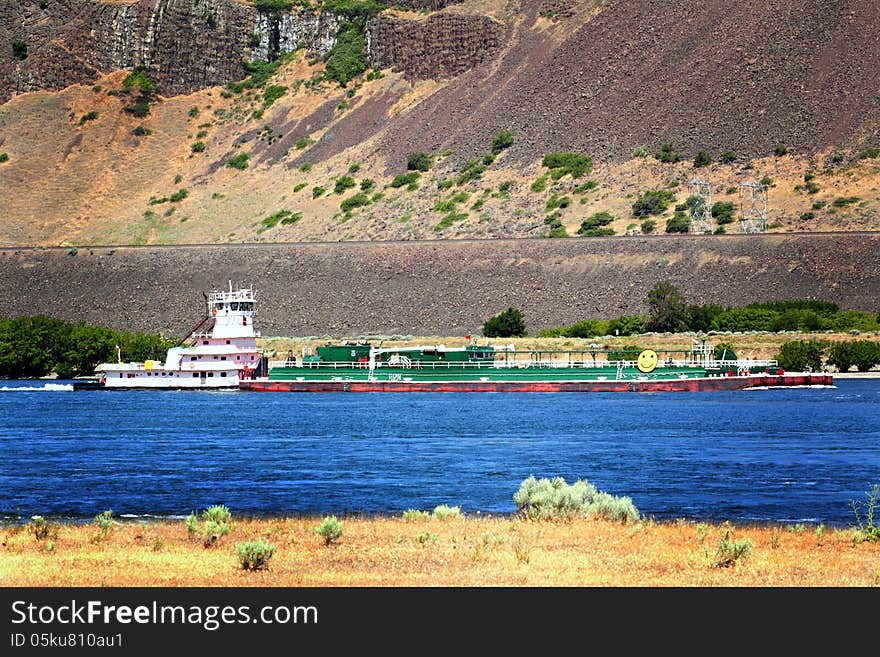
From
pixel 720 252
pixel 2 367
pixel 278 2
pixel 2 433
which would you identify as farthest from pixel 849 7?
pixel 2 433

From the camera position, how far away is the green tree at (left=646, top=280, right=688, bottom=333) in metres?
112

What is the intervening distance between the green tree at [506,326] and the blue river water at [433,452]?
103ft

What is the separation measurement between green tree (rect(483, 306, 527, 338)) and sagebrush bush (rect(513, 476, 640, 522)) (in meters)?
84.0

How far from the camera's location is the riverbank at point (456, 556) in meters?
24.7

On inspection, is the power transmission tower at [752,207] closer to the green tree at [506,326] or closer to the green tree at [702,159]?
the green tree at [702,159]

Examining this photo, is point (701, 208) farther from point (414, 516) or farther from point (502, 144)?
point (414, 516)

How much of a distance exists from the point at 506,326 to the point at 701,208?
26648mm

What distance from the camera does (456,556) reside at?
26891mm

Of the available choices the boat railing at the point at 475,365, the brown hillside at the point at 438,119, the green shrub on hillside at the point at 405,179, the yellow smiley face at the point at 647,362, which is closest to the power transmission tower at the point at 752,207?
the brown hillside at the point at 438,119

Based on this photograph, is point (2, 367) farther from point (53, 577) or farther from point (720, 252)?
point (53, 577)

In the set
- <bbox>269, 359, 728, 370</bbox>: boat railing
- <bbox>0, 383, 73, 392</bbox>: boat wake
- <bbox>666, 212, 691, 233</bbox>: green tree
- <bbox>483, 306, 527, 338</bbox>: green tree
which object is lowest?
<bbox>0, 383, 73, 392</bbox>: boat wake

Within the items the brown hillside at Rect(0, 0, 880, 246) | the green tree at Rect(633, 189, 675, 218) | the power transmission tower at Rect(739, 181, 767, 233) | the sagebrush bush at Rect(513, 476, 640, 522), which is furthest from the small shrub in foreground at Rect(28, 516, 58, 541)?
the green tree at Rect(633, 189, 675, 218)

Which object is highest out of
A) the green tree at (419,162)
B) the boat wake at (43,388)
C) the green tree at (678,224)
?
the green tree at (419,162)

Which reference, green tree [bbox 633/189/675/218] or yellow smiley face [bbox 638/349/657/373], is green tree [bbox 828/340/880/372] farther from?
green tree [bbox 633/189/675/218]
